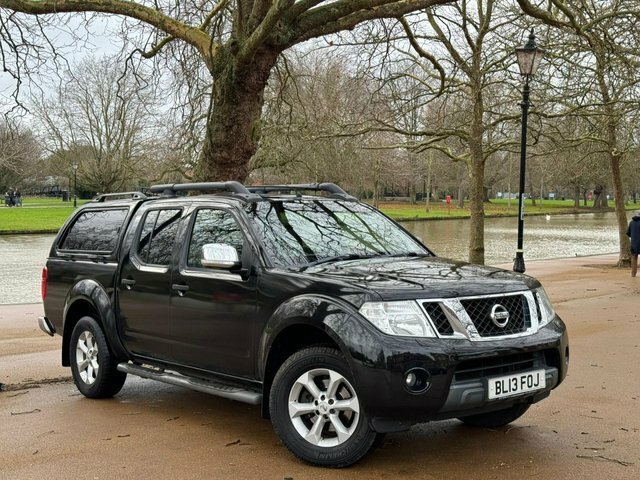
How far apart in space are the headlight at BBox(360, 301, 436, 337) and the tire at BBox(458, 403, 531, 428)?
4.78 ft

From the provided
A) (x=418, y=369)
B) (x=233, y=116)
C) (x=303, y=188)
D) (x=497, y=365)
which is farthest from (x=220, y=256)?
(x=233, y=116)

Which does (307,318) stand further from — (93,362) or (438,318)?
(93,362)

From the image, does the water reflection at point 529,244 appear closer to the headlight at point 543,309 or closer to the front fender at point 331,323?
the headlight at point 543,309

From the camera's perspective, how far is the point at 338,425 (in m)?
4.73

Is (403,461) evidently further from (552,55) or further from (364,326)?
(552,55)

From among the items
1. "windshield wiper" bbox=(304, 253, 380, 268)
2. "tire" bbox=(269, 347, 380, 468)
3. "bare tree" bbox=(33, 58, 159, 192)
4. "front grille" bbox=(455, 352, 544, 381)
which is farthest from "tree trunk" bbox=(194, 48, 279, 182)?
"bare tree" bbox=(33, 58, 159, 192)

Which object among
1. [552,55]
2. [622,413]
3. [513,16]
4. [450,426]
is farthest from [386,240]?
[513,16]

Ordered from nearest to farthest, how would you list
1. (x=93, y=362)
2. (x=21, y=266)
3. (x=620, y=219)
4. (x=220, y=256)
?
(x=220, y=256) → (x=93, y=362) → (x=21, y=266) → (x=620, y=219)

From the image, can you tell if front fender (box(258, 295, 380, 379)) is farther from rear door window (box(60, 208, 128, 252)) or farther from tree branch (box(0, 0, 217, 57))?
tree branch (box(0, 0, 217, 57))

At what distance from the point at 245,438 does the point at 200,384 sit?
1.75 feet

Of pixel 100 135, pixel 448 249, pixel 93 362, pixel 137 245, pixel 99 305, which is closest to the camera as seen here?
pixel 137 245

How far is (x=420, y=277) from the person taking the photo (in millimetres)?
4992

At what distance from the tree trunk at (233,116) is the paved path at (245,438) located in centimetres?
378

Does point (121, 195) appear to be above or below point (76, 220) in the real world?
above
